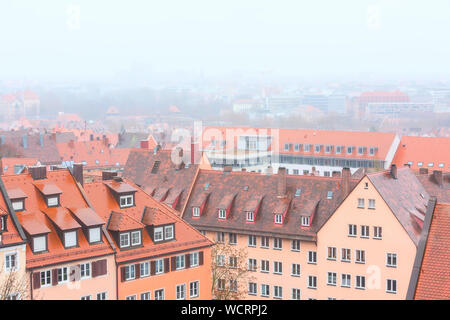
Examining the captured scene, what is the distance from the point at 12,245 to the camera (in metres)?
32.3

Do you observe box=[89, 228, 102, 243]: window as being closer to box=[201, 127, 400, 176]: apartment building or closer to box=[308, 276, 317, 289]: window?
box=[308, 276, 317, 289]: window

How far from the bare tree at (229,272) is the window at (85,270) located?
812 cm

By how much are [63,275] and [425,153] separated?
2813 inches

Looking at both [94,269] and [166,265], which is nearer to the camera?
[94,269]

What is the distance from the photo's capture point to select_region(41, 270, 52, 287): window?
3291 cm

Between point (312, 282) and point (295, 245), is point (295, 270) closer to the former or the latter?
point (312, 282)

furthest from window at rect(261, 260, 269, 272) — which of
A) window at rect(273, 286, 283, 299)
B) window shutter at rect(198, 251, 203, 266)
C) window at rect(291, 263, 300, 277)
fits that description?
window shutter at rect(198, 251, 203, 266)

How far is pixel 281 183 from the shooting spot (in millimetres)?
50625

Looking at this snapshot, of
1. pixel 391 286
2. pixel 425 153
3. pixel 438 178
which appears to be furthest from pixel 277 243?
pixel 425 153

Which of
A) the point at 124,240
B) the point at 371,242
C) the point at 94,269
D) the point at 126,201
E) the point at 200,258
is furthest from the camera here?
the point at 371,242

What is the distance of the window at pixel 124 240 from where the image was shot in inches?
1422

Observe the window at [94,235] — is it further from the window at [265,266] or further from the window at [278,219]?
the window at [278,219]

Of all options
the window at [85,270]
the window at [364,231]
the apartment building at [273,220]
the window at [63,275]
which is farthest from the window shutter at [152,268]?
the window at [364,231]
